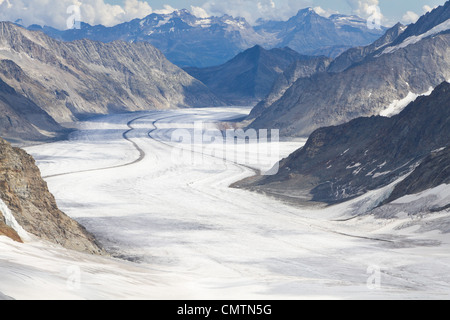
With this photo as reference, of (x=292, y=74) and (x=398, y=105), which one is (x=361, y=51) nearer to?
(x=292, y=74)

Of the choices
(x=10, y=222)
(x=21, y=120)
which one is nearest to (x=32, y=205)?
(x=10, y=222)

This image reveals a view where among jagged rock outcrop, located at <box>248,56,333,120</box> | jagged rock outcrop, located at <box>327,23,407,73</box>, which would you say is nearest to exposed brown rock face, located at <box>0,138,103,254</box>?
jagged rock outcrop, located at <box>248,56,333,120</box>

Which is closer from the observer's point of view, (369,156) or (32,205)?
(32,205)

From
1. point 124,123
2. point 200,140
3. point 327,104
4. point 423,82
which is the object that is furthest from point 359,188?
point 124,123

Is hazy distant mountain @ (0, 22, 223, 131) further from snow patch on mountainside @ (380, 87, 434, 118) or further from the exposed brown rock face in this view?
the exposed brown rock face

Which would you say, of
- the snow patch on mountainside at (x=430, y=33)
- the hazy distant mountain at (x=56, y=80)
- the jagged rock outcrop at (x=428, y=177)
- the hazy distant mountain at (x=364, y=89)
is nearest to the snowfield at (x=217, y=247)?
the jagged rock outcrop at (x=428, y=177)
